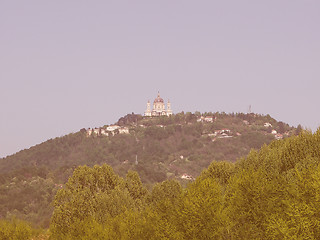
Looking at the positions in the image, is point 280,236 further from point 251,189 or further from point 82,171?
point 82,171

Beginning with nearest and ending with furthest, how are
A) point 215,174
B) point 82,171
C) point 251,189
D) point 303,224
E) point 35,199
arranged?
point 303,224
point 251,189
point 82,171
point 215,174
point 35,199

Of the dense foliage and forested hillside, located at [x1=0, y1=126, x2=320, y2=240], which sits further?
forested hillside, located at [x1=0, y1=126, x2=320, y2=240]

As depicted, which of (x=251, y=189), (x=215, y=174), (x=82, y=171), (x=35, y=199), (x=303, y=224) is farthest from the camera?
(x=35, y=199)

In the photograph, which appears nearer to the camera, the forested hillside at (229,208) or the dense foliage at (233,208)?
the dense foliage at (233,208)

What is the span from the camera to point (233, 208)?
164 ft

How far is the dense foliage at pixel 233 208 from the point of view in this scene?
42688 millimetres

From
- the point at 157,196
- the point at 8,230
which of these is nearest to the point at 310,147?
the point at 157,196

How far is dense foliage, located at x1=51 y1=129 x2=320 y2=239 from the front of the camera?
42688 mm

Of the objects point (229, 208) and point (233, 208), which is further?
point (229, 208)

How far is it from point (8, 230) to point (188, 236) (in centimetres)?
3834

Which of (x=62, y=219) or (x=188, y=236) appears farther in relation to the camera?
(x=62, y=219)

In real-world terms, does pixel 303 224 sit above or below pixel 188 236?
above

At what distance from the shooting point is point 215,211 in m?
51.1

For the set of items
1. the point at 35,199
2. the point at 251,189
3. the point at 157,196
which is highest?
the point at 251,189
